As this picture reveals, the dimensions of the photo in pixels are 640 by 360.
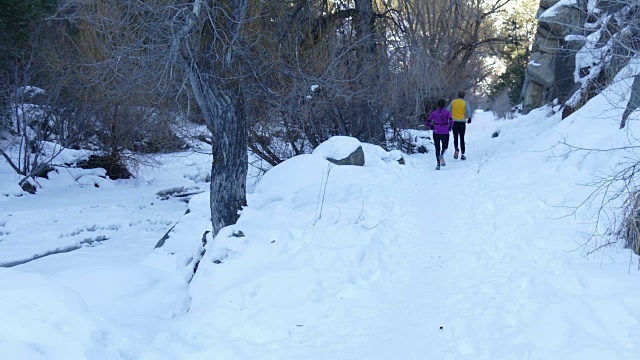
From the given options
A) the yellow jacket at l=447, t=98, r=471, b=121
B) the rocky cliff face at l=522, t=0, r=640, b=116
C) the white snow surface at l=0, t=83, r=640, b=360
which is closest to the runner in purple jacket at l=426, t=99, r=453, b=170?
the yellow jacket at l=447, t=98, r=471, b=121

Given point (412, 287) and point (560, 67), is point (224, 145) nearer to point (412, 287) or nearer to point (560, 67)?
point (412, 287)

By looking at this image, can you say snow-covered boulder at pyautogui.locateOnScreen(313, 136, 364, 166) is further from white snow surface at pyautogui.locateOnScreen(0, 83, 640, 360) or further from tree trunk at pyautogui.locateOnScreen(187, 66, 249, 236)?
tree trunk at pyautogui.locateOnScreen(187, 66, 249, 236)

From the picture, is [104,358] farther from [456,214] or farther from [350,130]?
[350,130]

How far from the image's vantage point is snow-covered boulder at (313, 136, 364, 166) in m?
10.2

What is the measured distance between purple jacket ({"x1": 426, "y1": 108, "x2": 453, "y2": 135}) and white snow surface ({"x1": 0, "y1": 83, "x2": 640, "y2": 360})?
1767 millimetres

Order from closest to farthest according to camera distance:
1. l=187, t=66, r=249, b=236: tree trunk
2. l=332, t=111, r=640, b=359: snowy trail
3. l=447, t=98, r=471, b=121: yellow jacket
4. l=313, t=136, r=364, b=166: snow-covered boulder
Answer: l=332, t=111, r=640, b=359: snowy trail, l=187, t=66, r=249, b=236: tree trunk, l=313, t=136, r=364, b=166: snow-covered boulder, l=447, t=98, r=471, b=121: yellow jacket

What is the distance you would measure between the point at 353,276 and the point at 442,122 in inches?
285

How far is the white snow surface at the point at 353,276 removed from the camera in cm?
351

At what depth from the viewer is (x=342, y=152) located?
10.3 m

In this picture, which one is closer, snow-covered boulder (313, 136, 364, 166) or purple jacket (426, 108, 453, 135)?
snow-covered boulder (313, 136, 364, 166)

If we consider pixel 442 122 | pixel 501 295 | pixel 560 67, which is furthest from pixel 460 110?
pixel 501 295

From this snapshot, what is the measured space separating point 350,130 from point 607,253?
9495 mm

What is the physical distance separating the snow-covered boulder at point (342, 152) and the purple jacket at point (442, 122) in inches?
79.3

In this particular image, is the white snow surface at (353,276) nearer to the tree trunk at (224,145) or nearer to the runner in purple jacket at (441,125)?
the tree trunk at (224,145)
